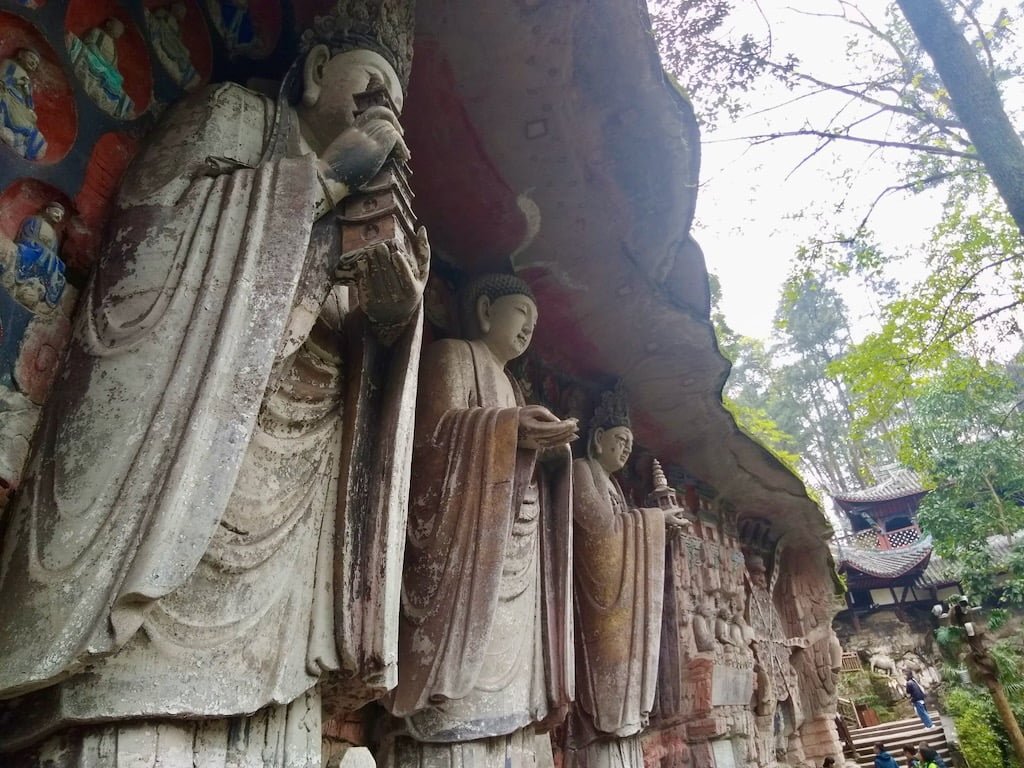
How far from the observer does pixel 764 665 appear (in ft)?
23.6

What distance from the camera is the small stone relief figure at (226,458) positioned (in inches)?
58.3

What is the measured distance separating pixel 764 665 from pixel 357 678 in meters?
6.22

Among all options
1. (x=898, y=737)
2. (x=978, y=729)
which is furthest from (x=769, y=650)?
(x=898, y=737)

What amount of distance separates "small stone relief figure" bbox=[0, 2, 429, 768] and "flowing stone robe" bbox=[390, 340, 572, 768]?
22.7 inches

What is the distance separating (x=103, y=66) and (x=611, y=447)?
3.56 m

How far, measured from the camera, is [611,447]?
4.90 meters

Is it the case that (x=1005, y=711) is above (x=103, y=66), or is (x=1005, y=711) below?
below

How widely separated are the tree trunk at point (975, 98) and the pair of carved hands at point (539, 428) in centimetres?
396

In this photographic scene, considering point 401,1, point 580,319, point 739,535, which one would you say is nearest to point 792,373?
point 739,535

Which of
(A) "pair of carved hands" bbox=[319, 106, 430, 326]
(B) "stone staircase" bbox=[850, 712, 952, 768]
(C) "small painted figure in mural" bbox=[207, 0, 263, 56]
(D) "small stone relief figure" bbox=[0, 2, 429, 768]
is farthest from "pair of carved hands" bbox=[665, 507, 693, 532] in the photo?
(B) "stone staircase" bbox=[850, 712, 952, 768]

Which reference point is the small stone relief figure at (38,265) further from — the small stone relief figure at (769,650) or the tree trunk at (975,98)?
the small stone relief figure at (769,650)

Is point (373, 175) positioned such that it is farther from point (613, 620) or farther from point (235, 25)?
point (613, 620)

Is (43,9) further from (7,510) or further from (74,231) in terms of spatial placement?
(7,510)

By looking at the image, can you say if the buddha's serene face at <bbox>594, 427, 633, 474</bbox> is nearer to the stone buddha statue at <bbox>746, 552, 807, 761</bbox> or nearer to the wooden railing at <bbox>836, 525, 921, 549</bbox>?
the stone buddha statue at <bbox>746, 552, 807, 761</bbox>
